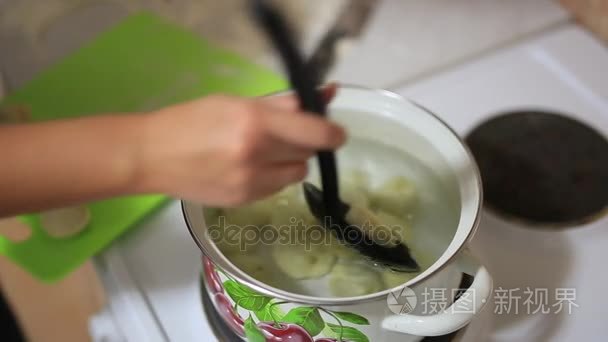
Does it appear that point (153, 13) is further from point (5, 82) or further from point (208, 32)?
point (5, 82)

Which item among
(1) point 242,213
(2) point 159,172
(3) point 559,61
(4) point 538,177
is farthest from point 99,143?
(3) point 559,61

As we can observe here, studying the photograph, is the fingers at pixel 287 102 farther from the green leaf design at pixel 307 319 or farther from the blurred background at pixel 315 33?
the blurred background at pixel 315 33

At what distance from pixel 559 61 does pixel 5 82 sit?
1.76 ft

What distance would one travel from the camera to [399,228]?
406mm

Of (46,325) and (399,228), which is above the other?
(399,228)

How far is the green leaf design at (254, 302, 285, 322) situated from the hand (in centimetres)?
7

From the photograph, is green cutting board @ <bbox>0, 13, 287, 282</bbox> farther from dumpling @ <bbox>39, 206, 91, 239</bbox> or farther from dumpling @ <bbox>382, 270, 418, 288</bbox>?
dumpling @ <bbox>382, 270, 418, 288</bbox>

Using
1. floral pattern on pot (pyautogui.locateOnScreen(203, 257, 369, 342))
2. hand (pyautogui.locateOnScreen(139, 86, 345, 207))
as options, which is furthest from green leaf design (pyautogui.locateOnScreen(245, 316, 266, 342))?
hand (pyautogui.locateOnScreen(139, 86, 345, 207))

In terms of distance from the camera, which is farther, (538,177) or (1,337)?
(1,337)

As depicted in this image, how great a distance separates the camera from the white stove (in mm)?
417

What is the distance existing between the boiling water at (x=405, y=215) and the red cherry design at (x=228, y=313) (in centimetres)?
2

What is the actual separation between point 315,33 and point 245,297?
374 millimetres

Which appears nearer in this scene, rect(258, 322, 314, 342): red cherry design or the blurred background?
rect(258, 322, 314, 342): red cherry design

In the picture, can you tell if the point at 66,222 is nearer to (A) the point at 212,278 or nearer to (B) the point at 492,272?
(A) the point at 212,278
